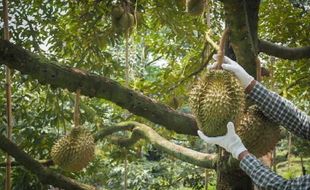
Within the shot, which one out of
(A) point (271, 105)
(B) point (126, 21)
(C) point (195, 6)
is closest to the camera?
(A) point (271, 105)

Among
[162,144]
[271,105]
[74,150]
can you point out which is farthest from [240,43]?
[74,150]

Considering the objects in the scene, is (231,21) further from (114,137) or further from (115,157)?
(115,157)

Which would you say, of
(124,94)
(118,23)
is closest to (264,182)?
(124,94)

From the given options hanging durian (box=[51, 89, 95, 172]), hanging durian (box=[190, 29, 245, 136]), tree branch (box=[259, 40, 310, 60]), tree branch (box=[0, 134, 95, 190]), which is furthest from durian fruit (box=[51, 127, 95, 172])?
tree branch (box=[259, 40, 310, 60])

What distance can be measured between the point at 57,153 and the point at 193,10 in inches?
35.2

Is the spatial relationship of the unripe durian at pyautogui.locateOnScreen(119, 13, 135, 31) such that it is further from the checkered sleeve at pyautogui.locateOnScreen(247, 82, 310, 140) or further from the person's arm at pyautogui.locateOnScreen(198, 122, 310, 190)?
the person's arm at pyautogui.locateOnScreen(198, 122, 310, 190)

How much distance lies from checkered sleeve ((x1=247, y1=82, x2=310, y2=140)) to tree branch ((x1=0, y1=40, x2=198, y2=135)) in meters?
0.36

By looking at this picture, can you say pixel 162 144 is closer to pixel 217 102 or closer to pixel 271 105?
pixel 271 105

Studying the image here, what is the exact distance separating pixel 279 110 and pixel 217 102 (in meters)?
0.39

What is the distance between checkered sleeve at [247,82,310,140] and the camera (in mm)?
1505

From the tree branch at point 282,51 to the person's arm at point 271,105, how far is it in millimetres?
207

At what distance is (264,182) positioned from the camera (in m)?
1.39

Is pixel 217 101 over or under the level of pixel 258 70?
under

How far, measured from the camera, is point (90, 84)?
5.58 ft
